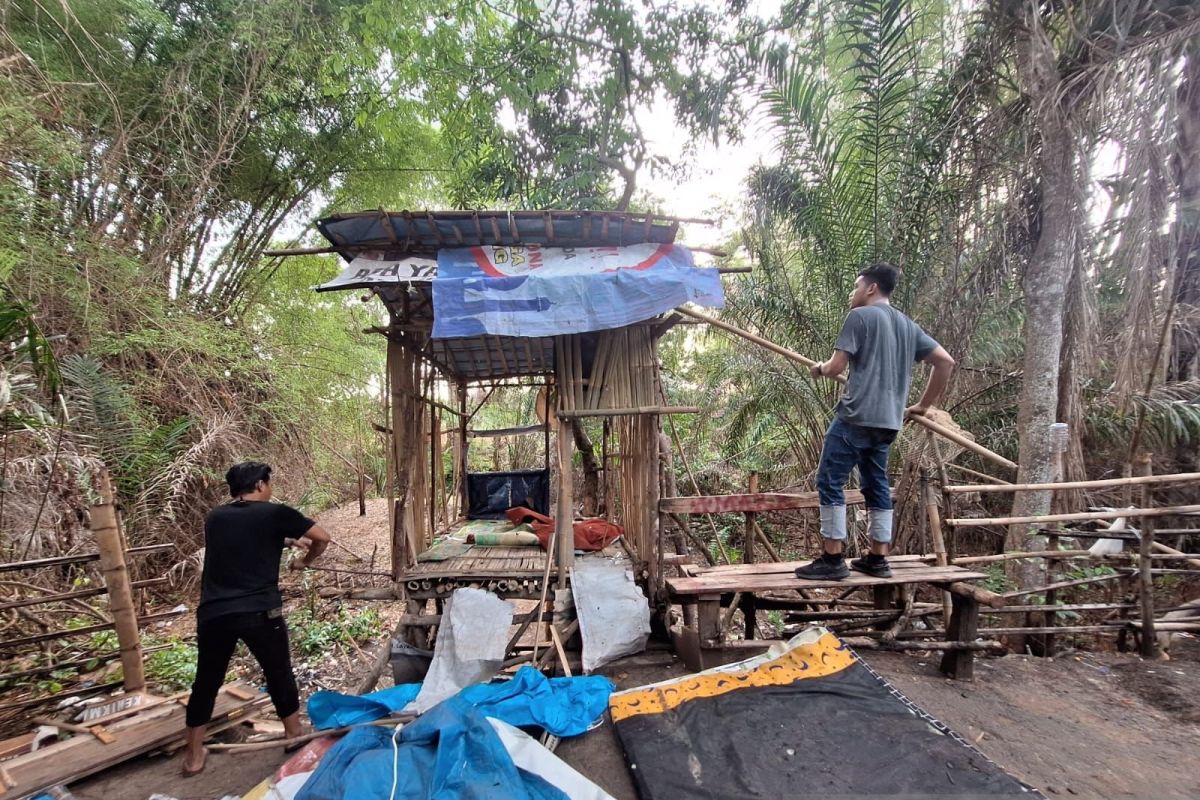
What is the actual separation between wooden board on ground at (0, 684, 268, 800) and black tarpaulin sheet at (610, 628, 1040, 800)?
2.78 meters

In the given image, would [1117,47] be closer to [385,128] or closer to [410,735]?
[410,735]

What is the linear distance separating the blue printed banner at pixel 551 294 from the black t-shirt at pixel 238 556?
165 centimetres

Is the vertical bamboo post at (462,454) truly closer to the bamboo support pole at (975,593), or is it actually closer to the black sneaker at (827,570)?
the black sneaker at (827,570)

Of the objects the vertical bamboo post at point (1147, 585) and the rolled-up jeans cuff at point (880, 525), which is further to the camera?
the vertical bamboo post at point (1147, 585)

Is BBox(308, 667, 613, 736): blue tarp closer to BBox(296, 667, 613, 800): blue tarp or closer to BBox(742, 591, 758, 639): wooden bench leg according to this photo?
BBox(296, 667, 613, 800): blue tarp

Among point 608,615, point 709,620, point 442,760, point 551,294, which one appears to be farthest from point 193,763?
point 551,294

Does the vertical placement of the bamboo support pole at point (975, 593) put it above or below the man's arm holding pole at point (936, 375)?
below

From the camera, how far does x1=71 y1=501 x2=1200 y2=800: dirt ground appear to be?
2480 millimetres

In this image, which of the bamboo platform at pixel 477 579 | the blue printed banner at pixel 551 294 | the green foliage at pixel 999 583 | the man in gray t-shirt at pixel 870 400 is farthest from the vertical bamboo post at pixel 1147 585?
the bamboo platform at pixel 477 579

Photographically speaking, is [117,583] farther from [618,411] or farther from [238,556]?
[618,411]

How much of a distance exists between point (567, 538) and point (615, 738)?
175 cm

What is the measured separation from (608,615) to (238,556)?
2.56 metres

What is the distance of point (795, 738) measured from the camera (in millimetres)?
2604

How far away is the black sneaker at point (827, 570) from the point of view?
3277 millimetres
